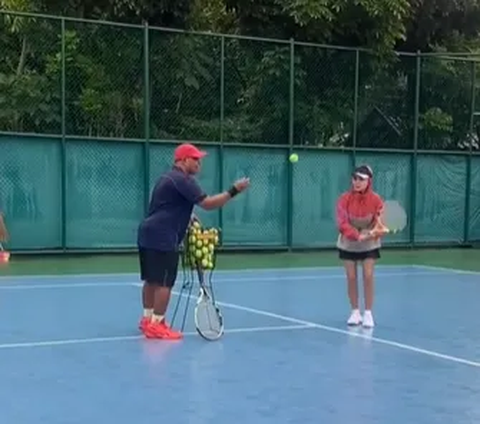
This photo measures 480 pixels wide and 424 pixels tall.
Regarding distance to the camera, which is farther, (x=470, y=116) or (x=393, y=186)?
(x=470, y=116)

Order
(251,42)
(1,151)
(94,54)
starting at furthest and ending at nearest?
(251,42) < (94,54) < (1,151)

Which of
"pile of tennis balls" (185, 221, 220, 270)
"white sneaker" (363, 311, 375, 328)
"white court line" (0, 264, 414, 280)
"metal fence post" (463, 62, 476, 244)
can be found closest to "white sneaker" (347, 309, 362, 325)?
"white sneaker" (363, 311, 375, 328)

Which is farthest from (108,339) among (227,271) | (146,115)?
(146,115)

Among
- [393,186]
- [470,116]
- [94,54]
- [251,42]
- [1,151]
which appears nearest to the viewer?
[1,151]

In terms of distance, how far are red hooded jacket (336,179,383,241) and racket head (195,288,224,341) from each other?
1.43 meters

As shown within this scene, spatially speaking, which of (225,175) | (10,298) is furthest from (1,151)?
(10,298)

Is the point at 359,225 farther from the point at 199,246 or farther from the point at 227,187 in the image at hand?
the point at 227,187

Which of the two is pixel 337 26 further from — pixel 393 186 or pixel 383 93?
pixel 393 186

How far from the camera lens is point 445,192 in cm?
1942

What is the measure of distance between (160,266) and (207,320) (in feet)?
2.15

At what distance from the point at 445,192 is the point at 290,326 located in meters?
11.2

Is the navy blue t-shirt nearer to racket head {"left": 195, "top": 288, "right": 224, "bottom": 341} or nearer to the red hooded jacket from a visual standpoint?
racket head {"left": 195, "top": 288, "right": 224, "bottom": 341}

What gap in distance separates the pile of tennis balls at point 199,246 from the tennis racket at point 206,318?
0.23 ft

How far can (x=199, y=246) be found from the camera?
26.6ft
